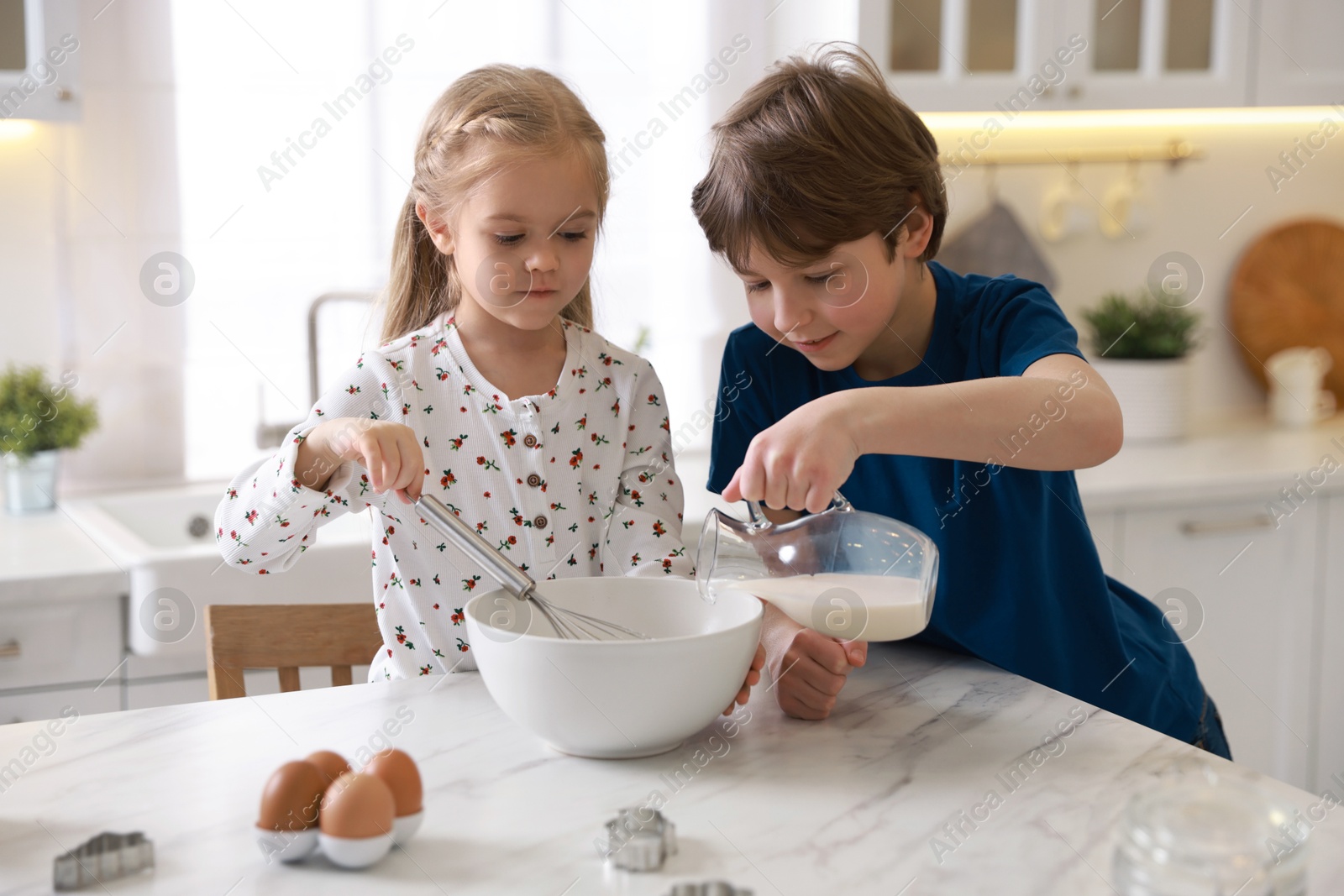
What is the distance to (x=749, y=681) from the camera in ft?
2.62

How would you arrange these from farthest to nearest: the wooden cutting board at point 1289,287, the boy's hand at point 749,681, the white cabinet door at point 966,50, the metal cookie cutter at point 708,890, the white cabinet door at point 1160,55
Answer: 1. the wooden cutting board at point 1289,287
2. the white cabinet door at point 1160,55
3. the white cabinet door at point 966,50
4. the boy's hand at point 749,681
5. the metal cookie cutter at point 708,890

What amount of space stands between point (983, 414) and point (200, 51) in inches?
63.1

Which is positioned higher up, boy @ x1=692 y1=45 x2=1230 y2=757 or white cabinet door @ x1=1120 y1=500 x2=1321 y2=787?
boy @ x1=692 y1=45 x2=1230 y2=757

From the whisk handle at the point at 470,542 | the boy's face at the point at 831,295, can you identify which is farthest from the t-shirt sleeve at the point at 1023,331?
the whisk handle at the point at 470,542

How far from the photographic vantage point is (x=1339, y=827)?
62cm

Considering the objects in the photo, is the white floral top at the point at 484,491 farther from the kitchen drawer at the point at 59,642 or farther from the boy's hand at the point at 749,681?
the kitchen drawer at the point at 59,642

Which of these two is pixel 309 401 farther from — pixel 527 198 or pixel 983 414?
pixel 983 414

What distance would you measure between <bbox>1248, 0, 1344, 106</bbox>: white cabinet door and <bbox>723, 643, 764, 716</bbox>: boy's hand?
1986 millimetres

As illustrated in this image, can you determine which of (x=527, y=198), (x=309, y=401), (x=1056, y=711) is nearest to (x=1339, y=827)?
(x=1056, y=711)

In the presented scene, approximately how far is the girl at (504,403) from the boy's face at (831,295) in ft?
0.54

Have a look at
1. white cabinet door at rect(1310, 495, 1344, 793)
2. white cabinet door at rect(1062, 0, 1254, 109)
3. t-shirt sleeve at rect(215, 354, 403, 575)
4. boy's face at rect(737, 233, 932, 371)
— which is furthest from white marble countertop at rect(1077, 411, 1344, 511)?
t-shirt sleeve at rect(215, 354, 403, 575)

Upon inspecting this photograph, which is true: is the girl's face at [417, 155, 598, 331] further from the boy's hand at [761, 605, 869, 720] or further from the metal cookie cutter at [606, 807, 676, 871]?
the metal cookie cutter at [606, 807, 676, 871]

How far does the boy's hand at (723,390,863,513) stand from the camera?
0.72m

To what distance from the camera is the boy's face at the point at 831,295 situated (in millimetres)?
965
